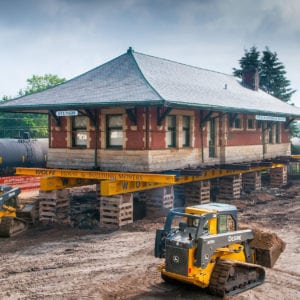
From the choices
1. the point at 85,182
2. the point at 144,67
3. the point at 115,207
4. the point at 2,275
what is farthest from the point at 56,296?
the point at 144,67

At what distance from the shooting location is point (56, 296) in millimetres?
8375

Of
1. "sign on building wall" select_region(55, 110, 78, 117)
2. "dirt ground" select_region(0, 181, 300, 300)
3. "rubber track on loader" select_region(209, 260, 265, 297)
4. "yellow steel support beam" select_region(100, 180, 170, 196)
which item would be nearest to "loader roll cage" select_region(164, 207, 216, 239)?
"rubber track on loader" select_region(209, 260, 265, 297)

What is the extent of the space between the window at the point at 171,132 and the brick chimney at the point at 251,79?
13.4m

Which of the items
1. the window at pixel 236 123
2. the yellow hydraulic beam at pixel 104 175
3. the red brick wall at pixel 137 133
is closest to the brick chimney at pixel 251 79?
the window at pixel 236 123

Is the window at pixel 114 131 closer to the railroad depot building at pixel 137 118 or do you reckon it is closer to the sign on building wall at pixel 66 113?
the railroad depot building at pixel 137 118

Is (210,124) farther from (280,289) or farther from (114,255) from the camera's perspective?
(280,289)

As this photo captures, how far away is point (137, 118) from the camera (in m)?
15.1

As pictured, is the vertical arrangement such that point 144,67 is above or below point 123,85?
above

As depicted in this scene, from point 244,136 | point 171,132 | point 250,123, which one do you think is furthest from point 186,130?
point 250,123

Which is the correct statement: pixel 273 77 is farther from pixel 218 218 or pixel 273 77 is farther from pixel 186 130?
pixel 218 218

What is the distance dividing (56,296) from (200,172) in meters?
7.82

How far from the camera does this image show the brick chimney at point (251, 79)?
28.1 meters

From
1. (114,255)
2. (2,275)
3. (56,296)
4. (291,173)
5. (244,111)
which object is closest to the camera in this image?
(56,296)

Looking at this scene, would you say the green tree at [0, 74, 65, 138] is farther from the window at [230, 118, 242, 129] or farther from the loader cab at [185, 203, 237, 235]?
the loader cab at [185, 203, 237, 235]
